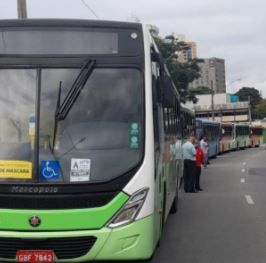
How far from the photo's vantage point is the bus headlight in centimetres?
613

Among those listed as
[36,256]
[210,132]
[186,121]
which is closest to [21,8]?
[186,121]

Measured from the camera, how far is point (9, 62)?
6.53 meters

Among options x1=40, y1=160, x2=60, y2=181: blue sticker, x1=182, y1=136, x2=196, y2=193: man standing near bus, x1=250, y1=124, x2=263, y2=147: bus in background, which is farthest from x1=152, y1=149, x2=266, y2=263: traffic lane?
x1=250, y1=124, x2=263, y2=147: bus in background

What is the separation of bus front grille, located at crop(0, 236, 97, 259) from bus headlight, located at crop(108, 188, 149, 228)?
27 cm

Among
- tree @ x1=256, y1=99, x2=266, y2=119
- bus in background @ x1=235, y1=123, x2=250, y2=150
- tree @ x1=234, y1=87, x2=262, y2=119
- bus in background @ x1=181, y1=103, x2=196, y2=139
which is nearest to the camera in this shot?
bus in background @ x1=181, y1=103, x2=196, y2=139

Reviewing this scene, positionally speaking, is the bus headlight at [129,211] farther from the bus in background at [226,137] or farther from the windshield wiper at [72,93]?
the bus in background at [226,137]

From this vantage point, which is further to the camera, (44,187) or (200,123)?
(200,123)

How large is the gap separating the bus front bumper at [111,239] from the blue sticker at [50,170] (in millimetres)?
559

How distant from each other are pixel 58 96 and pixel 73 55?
49 cm

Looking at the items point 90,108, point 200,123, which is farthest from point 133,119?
point 200,123

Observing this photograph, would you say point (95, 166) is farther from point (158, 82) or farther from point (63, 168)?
point (158, 82)

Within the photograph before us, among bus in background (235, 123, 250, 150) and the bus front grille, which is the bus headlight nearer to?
the bus front grille

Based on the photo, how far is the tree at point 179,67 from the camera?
46.0 meters

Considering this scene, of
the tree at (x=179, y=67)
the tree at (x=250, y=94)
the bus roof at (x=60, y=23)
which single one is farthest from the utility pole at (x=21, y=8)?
the tree at (x=250, y=94)
